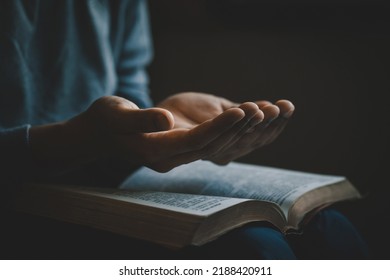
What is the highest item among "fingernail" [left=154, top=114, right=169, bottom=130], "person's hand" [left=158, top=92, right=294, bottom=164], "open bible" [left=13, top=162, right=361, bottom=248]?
"fingernail" [left=154, top=114, right=169, bottom=130]

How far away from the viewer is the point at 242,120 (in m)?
0.51

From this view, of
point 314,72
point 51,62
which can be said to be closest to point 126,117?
point 51,62

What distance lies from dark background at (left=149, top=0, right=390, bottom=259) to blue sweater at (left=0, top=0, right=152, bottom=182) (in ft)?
1.18

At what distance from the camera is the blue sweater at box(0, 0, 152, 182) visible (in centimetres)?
68

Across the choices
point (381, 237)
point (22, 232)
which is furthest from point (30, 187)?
point (381, 237)

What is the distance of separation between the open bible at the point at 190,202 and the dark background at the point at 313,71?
43 centimetres

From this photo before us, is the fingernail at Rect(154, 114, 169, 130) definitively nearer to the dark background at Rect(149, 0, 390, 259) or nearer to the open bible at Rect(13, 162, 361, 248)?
the open bible at Rect(13, 162, 361, 248)

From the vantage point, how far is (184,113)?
0.70m

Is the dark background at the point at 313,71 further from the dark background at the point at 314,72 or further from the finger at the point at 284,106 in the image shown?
the finger at the point at 284,106

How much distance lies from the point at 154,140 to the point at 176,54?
82cm

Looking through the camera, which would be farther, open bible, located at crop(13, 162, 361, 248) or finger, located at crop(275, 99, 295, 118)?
finger, located at crop(275, 99, 295, 118)

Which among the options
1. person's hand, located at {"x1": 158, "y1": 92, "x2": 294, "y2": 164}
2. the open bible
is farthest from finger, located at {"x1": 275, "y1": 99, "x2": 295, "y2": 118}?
the open bible

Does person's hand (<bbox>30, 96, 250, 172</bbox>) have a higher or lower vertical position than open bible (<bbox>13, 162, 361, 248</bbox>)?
higher
